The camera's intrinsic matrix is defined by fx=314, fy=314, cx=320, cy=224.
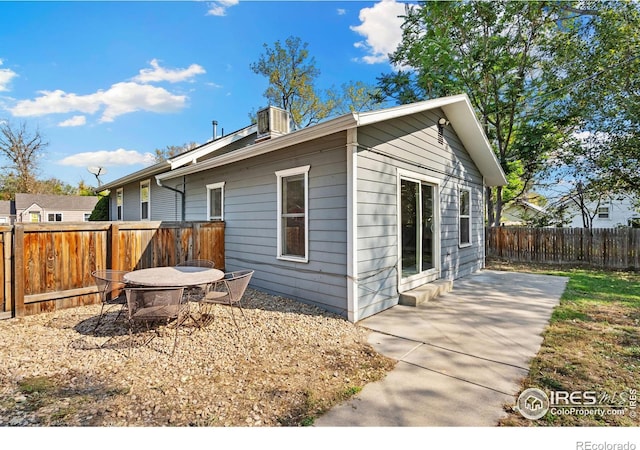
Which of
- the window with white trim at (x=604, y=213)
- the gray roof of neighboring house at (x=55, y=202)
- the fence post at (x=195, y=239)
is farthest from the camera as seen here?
the gray roof of neighboring house at (x=55, y=202)

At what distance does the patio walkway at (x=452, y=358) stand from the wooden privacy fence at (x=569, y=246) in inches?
228

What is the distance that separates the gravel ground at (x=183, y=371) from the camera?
2279mm

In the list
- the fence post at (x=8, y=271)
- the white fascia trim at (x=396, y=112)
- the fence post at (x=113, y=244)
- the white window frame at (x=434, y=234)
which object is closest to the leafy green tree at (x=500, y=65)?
the white window frame at (x=434, y=234)

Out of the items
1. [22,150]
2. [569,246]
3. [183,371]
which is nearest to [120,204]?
[183,371]

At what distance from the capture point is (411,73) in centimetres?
1600

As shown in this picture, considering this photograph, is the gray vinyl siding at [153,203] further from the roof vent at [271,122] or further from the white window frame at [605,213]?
the white window frame at [605,213]

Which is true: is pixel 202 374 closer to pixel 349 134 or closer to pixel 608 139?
pixel 349 134

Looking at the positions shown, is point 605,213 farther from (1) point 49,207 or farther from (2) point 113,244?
(1) point 49,207

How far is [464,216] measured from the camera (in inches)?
323

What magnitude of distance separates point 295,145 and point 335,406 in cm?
400

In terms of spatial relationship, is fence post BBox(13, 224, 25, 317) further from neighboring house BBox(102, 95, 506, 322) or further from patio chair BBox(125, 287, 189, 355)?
neighboring house BBox(102, 95, 506, 322)

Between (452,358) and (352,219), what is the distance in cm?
206

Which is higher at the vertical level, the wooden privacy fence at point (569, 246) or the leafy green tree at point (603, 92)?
the leafy green tree at point (603, 92)
